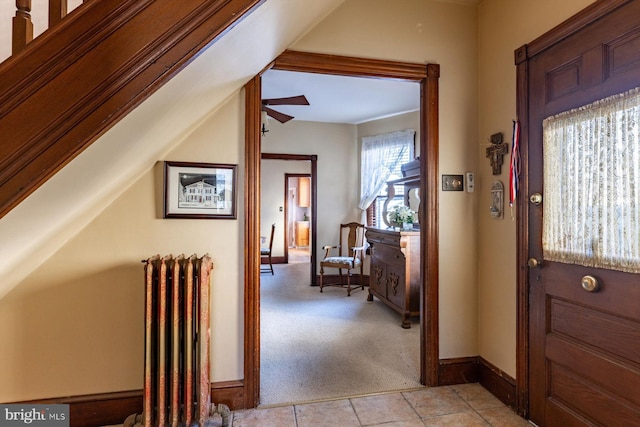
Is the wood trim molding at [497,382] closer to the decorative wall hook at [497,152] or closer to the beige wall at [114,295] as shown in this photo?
the decorative wall hook at [497,152]

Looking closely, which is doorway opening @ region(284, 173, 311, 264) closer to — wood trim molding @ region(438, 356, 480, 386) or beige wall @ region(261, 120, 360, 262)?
beige wall @ region(261, 120, 360, 262)

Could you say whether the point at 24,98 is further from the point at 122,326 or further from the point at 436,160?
the point at 436,160

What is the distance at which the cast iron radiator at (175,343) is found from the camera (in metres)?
1.59

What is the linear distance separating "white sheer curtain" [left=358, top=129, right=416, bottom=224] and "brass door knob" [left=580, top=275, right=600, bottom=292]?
11.1ft

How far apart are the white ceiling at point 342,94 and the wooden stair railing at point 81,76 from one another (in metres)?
2.68

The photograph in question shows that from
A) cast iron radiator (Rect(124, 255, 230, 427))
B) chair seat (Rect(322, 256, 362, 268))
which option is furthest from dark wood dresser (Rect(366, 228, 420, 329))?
cast iron radiator (Rect(124, 255, 230, 427))

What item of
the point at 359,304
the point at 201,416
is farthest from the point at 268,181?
the point at 201,416

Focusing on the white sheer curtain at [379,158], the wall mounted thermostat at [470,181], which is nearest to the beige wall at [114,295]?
the wall mounted thermostat at [470,181]

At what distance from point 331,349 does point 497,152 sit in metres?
2.03

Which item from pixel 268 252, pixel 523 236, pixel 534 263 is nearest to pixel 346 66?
pixel 523 236

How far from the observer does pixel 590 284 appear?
149 cm

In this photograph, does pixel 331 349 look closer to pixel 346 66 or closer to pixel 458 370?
pixel 458 370

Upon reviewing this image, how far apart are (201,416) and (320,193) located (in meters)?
4.09

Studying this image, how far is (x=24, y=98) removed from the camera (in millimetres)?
648
